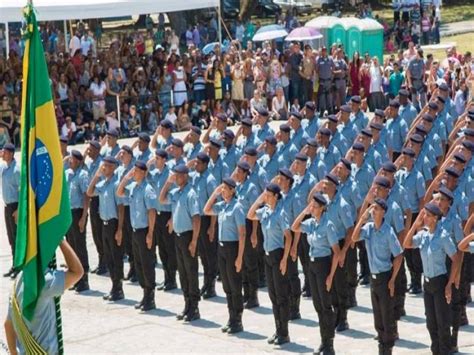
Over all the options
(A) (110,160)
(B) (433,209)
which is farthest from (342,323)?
(A) (110,160)

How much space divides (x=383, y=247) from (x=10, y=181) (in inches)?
226

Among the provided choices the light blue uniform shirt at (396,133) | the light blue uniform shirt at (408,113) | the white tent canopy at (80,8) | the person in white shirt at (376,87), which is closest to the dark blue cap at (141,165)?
the light blue uniform shirt at (396,133)

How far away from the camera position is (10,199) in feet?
52.8

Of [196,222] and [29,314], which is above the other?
[29,314]

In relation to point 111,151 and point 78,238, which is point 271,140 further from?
point 78,238

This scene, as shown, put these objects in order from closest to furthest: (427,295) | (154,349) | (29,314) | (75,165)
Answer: (29,314) → (427,295) → (154,349) → (75,165)

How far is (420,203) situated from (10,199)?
4.84m

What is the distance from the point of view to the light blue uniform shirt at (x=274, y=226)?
12.9 meters

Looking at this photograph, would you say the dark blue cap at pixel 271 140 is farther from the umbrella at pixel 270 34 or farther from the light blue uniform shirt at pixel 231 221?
the umbrella at pixel 270 34

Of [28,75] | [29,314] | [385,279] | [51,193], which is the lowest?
[385,279]

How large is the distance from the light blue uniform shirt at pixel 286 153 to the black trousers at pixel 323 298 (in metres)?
3.65

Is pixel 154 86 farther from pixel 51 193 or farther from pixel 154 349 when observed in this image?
pixel 51 193

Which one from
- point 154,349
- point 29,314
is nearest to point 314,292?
point 154,349

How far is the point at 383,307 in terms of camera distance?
466 inches
